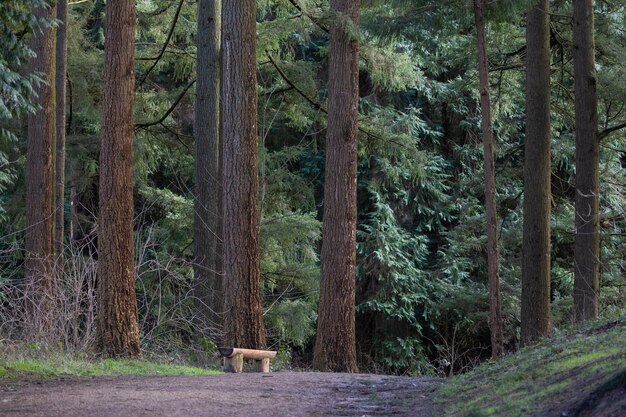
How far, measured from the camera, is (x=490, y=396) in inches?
295

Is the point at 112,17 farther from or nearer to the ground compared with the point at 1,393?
farther from the ground

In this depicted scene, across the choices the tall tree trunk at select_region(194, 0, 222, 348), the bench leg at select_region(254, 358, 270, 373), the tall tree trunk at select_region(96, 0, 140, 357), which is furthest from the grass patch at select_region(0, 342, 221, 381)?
the tall tree trunk at select_region(194, 0, 222, 348)

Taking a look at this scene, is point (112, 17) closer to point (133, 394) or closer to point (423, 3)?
point (423, 3)

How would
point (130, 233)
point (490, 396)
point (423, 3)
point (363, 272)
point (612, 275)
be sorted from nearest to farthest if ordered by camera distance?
point (490, 396), point (130, 233), point (423, 3), point (612, 275), point (363, 272)

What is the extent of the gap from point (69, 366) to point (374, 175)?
15.4 metres

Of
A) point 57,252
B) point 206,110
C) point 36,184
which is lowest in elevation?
point 57,252

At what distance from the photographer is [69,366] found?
12.2 metres

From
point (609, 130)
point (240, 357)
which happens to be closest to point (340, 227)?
point (240, 357)

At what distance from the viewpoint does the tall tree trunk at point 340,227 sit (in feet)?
51.1

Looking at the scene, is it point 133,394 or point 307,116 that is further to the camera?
point 307,116

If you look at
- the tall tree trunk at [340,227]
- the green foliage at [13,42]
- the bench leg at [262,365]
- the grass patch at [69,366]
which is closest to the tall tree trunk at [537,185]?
the tall tree trunk at [340,227]

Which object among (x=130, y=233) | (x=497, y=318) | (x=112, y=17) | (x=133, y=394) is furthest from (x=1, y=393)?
(x=497, y=318)

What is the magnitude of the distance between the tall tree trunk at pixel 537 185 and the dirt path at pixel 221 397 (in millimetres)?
5070

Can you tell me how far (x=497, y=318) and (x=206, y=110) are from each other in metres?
8.65
